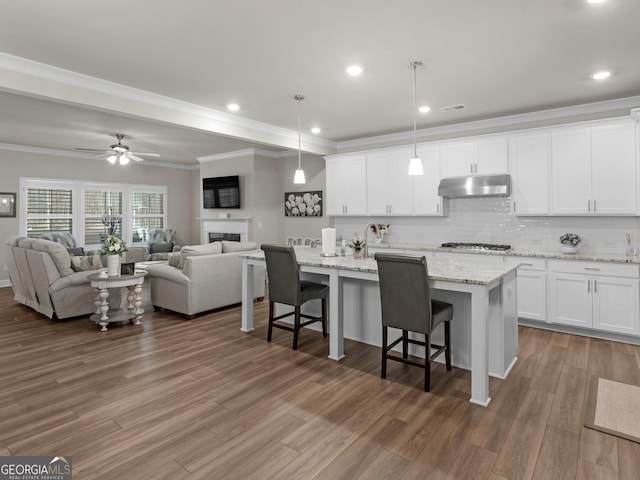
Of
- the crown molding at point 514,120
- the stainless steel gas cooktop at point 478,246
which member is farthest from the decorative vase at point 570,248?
the crown molding at point 514,120

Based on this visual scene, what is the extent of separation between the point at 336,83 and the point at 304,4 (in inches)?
57.6

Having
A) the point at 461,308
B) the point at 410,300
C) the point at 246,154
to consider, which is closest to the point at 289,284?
the point at 410,300

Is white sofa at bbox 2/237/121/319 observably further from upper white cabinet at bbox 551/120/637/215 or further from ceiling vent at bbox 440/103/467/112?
upper white cabinet at bbox 551/120/637/215

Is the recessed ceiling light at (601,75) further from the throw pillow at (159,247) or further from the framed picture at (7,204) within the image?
the framed picture at (7,204)

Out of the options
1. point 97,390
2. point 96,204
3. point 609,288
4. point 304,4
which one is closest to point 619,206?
point 609,288

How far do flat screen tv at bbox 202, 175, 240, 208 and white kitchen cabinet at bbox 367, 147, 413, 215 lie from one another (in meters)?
3.00

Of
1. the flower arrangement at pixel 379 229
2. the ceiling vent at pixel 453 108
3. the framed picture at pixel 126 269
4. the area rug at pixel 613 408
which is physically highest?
the ceiling vent at pixel 453 108

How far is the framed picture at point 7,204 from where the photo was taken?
286 inches

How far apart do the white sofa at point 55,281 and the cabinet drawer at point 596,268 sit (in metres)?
5.43

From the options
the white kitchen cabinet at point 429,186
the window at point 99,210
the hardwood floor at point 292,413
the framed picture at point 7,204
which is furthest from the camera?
the window at point 99,210

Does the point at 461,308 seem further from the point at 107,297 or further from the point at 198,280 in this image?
the point at 107,297

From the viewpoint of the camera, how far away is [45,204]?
309 inches

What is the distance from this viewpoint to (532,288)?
4.50 m

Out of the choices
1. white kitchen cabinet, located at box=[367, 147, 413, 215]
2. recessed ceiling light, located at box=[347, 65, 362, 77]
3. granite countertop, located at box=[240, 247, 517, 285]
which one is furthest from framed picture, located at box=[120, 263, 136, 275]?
white kitchen cabinet, located at box=[367, 147, 413, 215]
